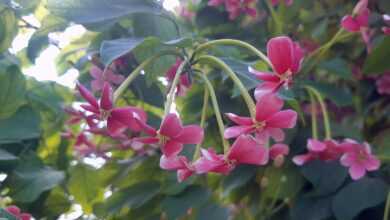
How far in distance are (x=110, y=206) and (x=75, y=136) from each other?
8.6 inches

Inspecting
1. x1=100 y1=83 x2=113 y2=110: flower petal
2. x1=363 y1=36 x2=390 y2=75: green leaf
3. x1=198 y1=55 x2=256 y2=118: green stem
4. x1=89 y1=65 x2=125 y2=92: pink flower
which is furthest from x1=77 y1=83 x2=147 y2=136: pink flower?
x1=363 y1=36 x2=390 y2=75: green leaf

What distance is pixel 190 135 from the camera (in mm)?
629

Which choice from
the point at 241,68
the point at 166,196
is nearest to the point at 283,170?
the point at 166,196

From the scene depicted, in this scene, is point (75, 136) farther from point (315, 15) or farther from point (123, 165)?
point (315, 15)

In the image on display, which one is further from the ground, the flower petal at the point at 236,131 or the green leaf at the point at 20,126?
the flower petal at the point at 236,131

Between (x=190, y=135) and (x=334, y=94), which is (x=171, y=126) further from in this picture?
(x=334, y=94)

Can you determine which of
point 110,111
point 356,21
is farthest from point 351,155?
point 110,111

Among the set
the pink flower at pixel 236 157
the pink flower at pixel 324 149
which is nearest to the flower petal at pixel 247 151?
the pink flower at pixel 236 157

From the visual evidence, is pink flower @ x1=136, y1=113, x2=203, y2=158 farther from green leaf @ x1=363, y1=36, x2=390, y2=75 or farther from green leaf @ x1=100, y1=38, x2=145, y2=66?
green leaf @ x1=363, y1=36, x2=390, y2=75

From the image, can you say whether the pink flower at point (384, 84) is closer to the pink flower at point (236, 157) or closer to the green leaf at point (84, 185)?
the green leaf at point (84, 185)

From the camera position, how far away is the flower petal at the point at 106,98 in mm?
610

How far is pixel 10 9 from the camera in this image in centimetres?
94

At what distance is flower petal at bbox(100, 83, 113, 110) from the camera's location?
610 mm

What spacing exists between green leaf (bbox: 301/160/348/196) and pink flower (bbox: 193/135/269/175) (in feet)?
1.20
